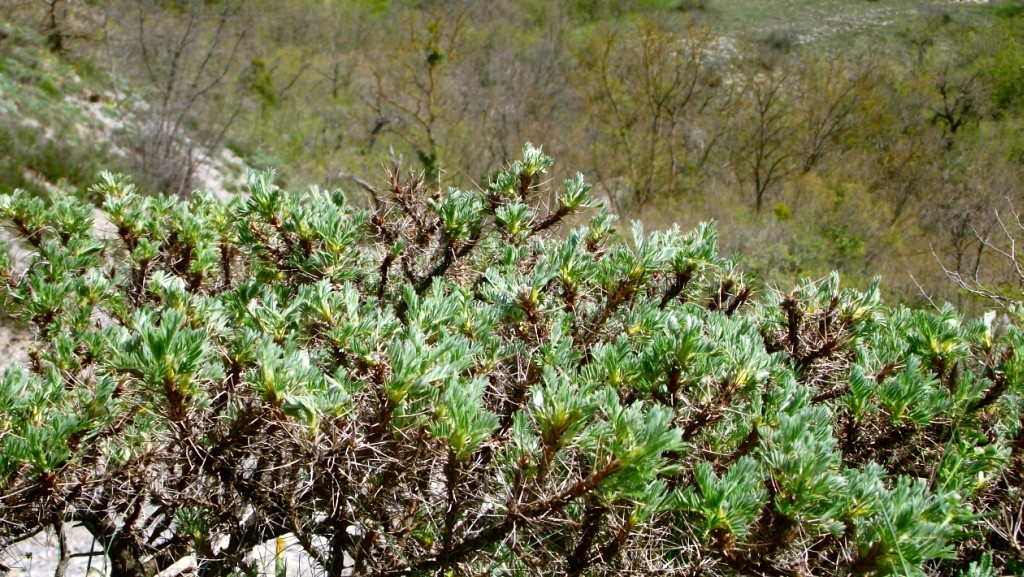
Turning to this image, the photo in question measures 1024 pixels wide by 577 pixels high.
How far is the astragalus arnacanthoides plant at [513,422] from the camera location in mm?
1117

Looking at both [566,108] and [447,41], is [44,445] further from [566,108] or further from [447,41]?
[447,41]

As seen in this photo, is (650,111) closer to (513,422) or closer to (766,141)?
(766,141)

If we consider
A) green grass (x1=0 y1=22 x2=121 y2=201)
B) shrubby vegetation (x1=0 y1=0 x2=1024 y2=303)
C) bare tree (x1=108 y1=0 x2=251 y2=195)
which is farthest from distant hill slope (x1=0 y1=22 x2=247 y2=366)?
shrubby vegetation (x1=0 y1=0 x2=1024 y2=303)

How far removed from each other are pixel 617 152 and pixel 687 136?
8.43 ft

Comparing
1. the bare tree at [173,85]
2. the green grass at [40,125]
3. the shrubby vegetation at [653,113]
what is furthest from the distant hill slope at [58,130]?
the shrubby vegetation at [653,113]

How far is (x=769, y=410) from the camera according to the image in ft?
4.31

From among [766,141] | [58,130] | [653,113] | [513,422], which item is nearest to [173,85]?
[58,130]

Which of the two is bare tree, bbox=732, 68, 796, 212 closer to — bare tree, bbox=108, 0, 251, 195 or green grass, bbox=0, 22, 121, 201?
bare tree, bbox=108, 0, 251, 195

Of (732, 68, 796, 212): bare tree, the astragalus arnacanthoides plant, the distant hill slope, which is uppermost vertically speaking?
the astragalus arnacanthoides plant

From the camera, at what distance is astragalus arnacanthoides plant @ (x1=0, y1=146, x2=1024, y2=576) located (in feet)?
3.67

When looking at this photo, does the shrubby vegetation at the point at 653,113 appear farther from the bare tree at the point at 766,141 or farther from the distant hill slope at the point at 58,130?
the distant hill slope at the point at 58,130

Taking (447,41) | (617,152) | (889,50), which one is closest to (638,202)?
(617,152)

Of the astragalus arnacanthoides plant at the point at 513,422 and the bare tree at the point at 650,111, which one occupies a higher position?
the astragalus arnacanthoides plant at the point at 513,422

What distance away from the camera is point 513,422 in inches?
48.1
